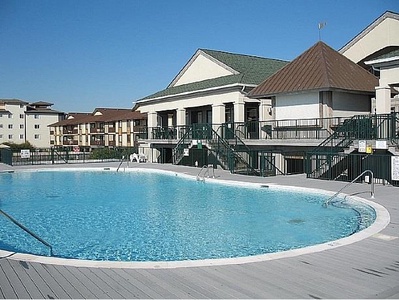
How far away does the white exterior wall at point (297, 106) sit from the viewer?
966 inches

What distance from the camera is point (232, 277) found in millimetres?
6383

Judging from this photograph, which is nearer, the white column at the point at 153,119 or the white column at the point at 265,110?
the white column at the point at 265,110

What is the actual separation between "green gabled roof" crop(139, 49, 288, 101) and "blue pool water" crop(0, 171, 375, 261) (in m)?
11.1

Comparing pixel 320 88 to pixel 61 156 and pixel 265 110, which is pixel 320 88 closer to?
pixel 265 110

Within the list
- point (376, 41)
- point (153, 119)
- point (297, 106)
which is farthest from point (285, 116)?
point (153, 119)

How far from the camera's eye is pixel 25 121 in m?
79.6

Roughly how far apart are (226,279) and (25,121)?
8092cm

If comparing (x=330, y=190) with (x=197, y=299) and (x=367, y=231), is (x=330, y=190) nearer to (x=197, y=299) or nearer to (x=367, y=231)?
(x=367, y=231)

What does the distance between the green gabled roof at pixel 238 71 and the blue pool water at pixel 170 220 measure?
1112 centimetres

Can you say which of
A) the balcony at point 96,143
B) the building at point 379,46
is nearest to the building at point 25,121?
the balcony at point 96,143

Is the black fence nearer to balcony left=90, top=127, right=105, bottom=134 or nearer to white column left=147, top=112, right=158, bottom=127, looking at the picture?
white column left=147, top=112, right=158, bottom=127

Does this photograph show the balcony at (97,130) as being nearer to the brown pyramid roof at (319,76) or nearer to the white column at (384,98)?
the brown pyramid roof at (319,76)

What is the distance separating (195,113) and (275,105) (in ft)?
41.7

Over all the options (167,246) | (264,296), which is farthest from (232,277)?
(167,246)
